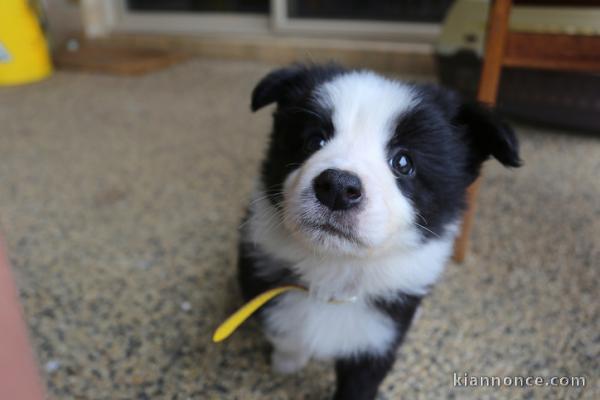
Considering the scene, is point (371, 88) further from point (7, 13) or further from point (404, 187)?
point (7, 13)

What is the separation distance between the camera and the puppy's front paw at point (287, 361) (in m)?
0.98

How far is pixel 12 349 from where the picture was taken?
47cm

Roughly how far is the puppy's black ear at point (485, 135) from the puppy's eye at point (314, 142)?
253 millimetres

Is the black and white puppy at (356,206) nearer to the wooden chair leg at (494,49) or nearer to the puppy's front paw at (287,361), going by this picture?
the puppy's front paw at (287,361)

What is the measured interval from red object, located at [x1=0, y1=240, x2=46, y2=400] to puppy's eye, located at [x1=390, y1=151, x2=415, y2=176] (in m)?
0.57

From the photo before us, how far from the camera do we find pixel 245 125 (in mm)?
2404

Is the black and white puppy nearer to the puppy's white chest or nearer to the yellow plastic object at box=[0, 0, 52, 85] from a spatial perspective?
the puppy's white chest

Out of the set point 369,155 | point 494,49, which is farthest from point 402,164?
point 494,49

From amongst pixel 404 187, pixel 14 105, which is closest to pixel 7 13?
pixel 14 105

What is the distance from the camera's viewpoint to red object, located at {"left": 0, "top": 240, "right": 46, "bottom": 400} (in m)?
0.46

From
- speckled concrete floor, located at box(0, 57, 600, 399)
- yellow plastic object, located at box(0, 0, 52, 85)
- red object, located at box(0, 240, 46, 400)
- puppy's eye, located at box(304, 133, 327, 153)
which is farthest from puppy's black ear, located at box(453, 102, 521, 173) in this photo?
yellow plastic object, located at box(0, 0, 52, 85)

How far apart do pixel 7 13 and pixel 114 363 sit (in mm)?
2438

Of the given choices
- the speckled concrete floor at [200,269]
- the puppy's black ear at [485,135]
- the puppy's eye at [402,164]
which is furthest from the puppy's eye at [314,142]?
the speckled concrete floor at [200,269]

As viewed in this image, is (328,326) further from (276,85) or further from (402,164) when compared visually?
(276,85)
